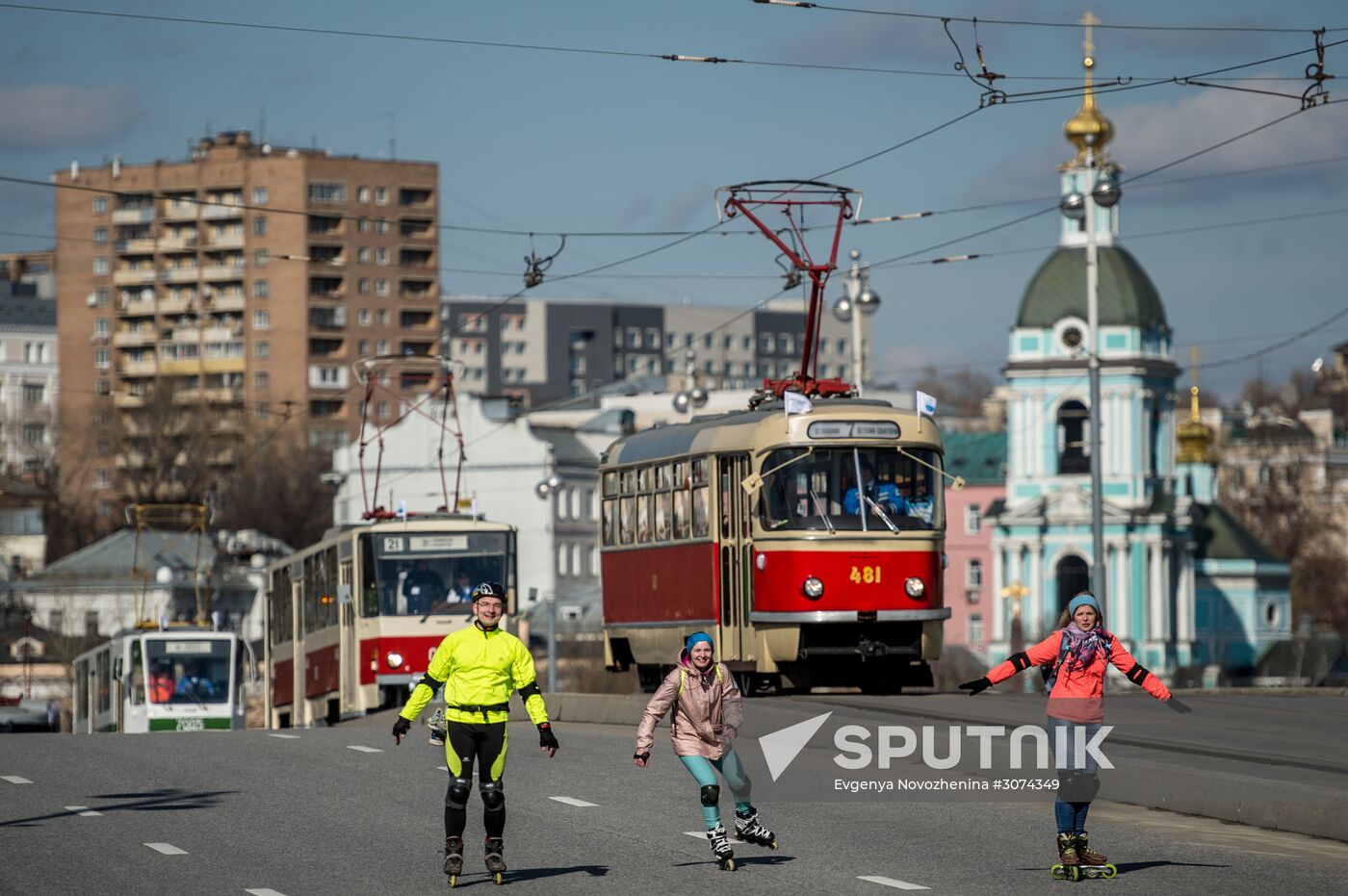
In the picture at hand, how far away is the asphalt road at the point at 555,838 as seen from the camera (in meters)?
13.9

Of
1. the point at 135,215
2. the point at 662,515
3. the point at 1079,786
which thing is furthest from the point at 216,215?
the point at 1079,786

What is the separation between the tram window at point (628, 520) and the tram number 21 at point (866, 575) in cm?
491

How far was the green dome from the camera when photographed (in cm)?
10475

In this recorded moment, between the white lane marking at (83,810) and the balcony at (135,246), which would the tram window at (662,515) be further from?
the balcony at (135,246)

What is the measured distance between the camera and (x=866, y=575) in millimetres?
27688

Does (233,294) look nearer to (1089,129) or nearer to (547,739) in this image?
(1089,129)

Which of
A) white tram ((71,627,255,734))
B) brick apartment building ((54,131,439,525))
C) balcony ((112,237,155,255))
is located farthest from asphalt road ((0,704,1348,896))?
balcony ((112,237,155,255))

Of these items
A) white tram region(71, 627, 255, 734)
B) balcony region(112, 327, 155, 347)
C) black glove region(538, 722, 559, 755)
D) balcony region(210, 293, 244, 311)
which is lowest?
white tram region(71, 627, 255, 734)

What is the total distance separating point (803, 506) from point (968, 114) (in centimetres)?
552

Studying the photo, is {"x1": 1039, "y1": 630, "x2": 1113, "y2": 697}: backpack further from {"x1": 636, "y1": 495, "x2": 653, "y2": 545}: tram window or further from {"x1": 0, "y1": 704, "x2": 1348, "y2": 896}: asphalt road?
{"x1": 636, "y1": 495, "x2": 653, "y2": 545}: tram window

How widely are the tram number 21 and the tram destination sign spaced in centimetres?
142

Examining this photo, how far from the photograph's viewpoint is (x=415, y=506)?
376 feet

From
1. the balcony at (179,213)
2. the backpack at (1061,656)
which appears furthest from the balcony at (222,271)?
the backpack at (1061,656)

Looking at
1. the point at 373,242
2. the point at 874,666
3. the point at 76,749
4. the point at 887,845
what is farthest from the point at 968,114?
the point at 373,242
